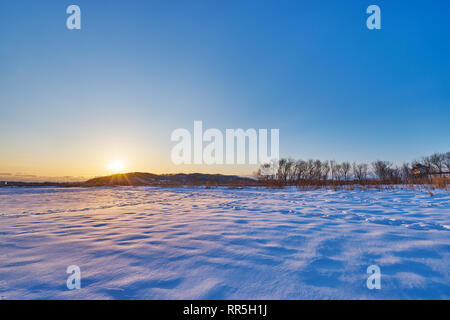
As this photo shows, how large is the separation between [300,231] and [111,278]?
248 centimetres

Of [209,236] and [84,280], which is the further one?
[209,236]

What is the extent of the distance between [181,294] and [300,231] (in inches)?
84.6

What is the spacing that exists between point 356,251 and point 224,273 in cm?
151

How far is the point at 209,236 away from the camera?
270 centimetres

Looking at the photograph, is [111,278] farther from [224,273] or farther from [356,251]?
[356,251]
